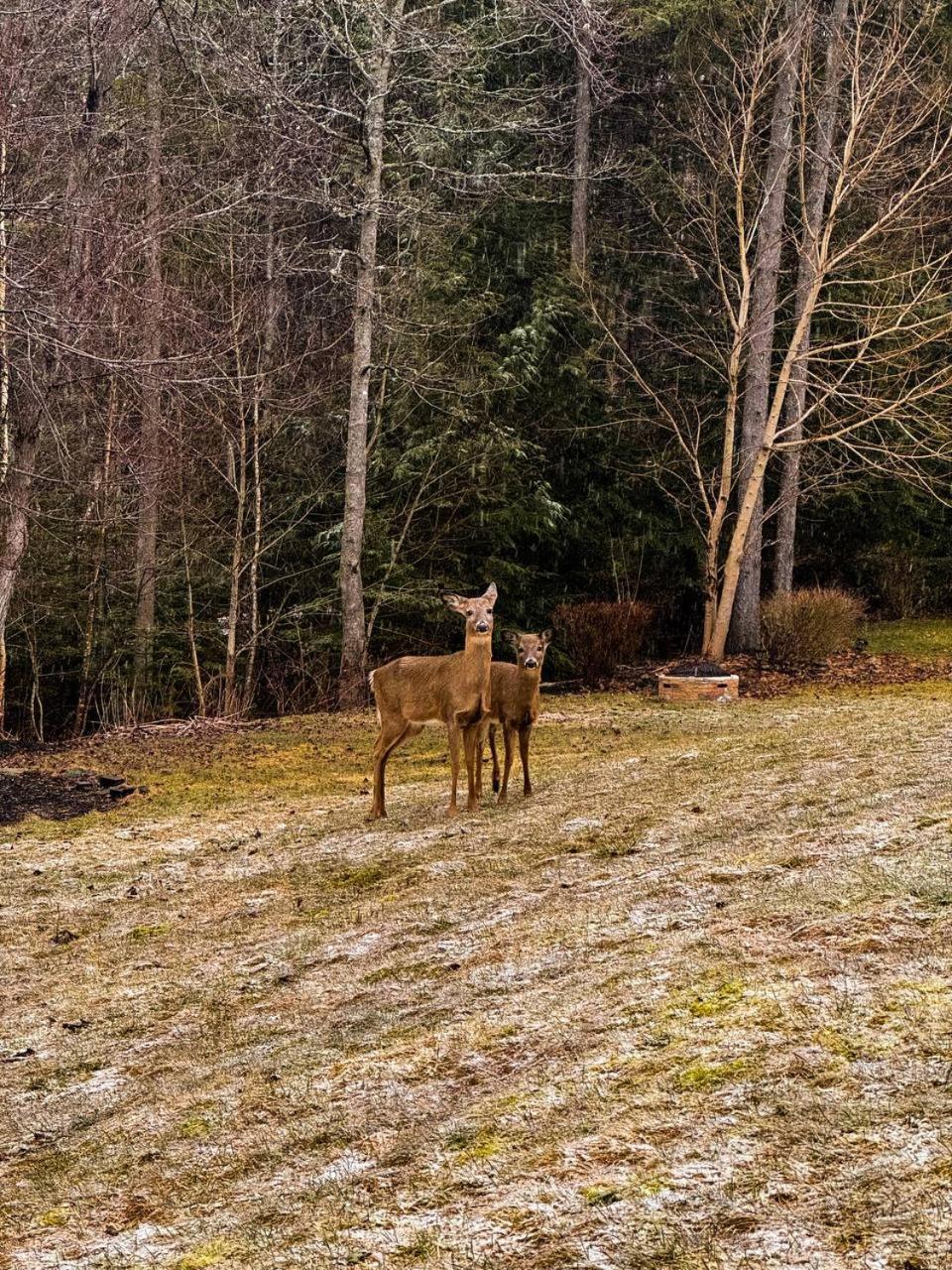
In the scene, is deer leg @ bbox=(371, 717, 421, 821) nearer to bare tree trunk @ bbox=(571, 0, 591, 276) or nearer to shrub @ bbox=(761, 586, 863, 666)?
shrub @ bbox=(761, 586, 863, 666)

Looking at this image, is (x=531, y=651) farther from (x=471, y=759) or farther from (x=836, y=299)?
(x=836, y=299)

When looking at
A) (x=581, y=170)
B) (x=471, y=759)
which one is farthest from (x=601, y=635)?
(x=581, y=170)

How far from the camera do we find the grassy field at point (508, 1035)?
2.83 metres

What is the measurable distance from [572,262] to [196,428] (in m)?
8.83

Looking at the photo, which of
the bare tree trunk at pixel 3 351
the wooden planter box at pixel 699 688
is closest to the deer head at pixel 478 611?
the bare tree trunk at pixel 3 351

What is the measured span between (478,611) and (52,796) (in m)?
4.48

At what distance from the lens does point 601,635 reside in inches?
715

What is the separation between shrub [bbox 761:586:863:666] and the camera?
18719mm

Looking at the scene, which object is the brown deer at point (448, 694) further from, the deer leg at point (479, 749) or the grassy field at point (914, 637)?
the grassy field at point (914, 637)

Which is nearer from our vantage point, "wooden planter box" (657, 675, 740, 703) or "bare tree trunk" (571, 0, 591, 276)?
"wooden planter box" (657, 675, 740, 703)

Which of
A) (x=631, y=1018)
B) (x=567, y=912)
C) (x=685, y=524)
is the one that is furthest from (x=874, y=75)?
(x=631, y=1018)

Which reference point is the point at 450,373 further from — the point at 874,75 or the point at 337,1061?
the point at 337,1061

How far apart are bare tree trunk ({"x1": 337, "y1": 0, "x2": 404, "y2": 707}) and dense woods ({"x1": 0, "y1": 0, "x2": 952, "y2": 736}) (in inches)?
2.3

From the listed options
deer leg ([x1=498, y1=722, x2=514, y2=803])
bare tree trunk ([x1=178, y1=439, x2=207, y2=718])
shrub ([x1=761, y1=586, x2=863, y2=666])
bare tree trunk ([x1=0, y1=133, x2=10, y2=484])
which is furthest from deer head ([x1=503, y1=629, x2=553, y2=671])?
shrub ([x1=761, y1=586, x2=863, y2=666])
